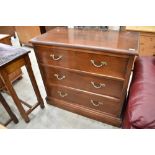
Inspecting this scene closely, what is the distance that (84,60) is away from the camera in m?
1.16

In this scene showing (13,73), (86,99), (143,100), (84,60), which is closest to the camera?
(143,100)

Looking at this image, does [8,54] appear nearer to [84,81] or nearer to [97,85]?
[84,81]

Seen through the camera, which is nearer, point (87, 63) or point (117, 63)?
point (117, 63)

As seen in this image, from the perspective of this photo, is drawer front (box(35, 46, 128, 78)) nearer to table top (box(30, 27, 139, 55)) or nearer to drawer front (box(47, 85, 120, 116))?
table top (box(30, 27, 139, 55))

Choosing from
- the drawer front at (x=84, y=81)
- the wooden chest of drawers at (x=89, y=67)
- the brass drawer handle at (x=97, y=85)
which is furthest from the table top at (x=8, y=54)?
the brass drawer handle at (x=97, y=85)

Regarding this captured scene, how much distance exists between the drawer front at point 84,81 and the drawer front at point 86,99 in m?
0.07

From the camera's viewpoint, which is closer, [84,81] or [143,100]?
[143,100]

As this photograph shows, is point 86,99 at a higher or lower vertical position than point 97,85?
lower

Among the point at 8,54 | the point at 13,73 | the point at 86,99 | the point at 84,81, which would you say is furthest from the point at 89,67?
the point at 13,73

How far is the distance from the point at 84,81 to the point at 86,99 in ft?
0.79
